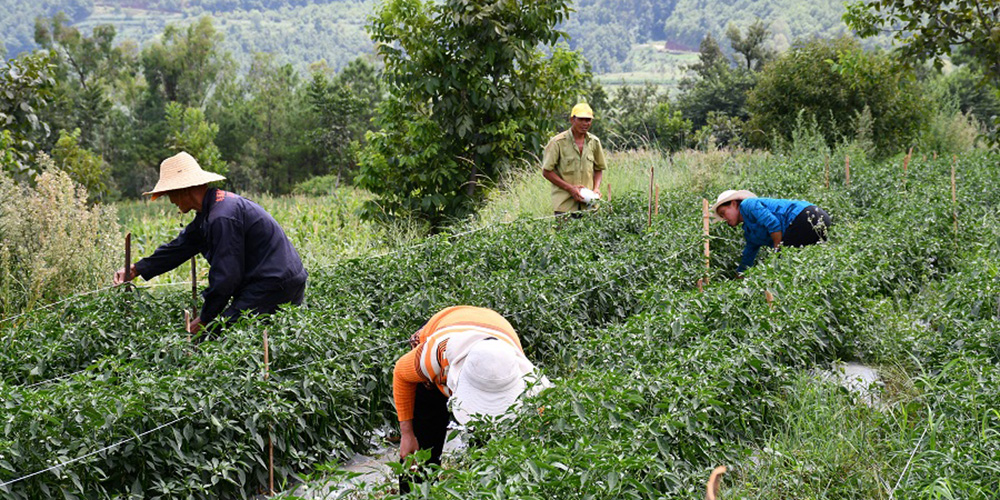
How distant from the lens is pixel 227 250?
520 cm

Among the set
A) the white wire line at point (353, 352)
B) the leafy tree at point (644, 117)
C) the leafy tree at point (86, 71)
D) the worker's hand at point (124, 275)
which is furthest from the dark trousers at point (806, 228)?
the leafy tree at point (86, 71)

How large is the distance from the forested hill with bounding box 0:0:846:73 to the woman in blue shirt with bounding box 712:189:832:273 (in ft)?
333

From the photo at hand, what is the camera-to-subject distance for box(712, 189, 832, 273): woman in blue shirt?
6863mm

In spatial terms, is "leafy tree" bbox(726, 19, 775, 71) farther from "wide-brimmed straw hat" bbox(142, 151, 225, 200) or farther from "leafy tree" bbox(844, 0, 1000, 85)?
"wide-brimmed straw hat" bbox(142, 151, 225, 200)

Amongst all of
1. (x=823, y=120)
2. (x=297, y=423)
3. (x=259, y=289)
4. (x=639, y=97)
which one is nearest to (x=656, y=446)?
(x=297, y=423)

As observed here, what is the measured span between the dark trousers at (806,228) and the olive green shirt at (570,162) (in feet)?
7.13

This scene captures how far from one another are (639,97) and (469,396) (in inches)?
1766

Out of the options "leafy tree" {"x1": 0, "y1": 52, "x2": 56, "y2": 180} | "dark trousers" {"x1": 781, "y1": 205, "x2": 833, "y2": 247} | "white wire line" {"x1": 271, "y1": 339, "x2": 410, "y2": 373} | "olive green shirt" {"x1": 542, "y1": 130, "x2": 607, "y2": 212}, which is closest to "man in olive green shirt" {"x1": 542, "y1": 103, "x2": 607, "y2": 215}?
"olive green shirt" {"x1": 542, "y1": 130, "x2": 607, "y2": 212}

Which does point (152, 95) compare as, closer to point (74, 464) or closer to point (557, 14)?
point (557, 14)

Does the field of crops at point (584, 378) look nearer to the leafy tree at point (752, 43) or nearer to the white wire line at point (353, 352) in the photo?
the white wire line at point (353, 352)

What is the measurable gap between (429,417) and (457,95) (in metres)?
7.68

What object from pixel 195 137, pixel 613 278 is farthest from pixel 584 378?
pixel 195 137

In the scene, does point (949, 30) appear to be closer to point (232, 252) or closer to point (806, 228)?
point (806, 228)

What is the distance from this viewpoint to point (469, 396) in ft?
11.1
